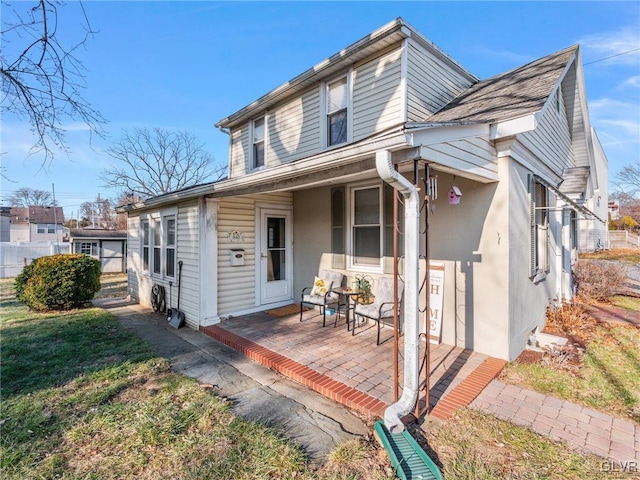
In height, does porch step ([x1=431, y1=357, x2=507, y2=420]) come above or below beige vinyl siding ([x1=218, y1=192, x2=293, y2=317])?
below

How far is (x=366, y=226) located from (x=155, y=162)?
71.0 ft

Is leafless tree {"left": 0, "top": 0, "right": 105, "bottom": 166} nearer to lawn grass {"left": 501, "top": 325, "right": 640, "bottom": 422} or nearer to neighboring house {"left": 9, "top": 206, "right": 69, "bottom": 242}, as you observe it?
lawn grass {"left": 501, "top": 325, "right": 640, "bottom": 422}

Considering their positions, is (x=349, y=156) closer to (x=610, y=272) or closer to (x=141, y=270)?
(x=141, y=270)

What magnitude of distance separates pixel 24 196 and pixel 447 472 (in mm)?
48963

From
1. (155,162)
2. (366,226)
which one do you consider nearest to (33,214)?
(155,162)

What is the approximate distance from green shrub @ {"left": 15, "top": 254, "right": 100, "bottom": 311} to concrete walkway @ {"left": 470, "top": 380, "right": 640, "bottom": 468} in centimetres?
914

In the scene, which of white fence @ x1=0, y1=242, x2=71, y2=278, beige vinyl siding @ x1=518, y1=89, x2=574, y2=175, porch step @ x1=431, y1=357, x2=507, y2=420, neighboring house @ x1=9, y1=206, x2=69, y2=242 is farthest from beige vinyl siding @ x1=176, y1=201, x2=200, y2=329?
neighboring house @ x1=9, y1=206, x2=69, y2=242

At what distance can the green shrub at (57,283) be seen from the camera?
7.48m

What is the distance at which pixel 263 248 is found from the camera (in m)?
6.62

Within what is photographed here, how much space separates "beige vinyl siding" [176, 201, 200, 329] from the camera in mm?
5809

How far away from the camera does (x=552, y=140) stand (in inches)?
241

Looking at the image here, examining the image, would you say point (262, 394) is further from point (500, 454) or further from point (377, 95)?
point (377, 95)

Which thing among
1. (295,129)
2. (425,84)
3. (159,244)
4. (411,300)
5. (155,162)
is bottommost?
(411,300)

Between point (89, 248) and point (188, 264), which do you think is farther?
point (89, 248)
